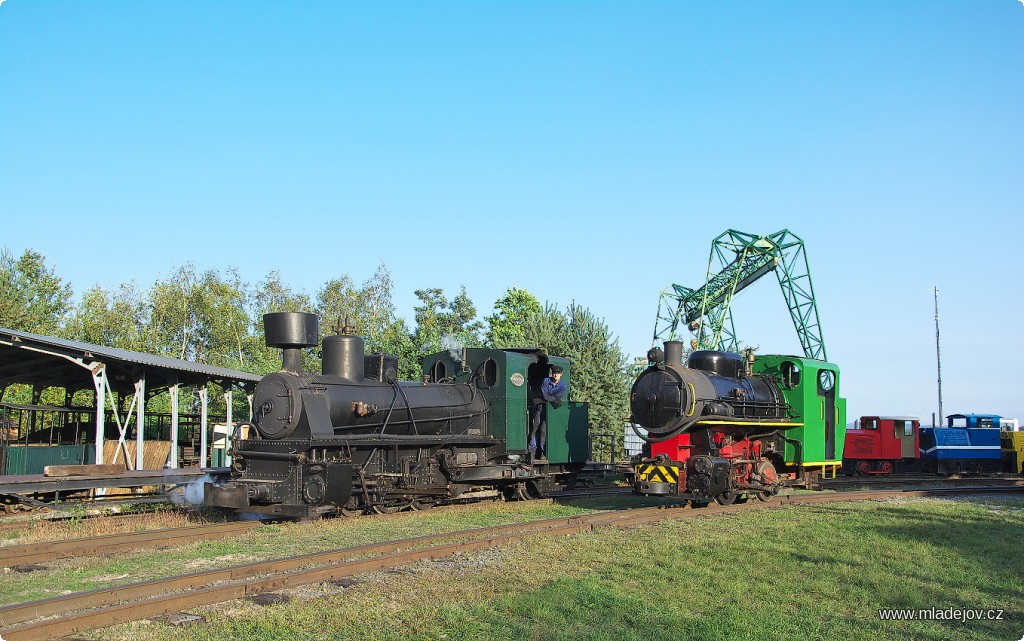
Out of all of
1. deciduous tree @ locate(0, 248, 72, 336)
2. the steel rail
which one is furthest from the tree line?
the steel rail

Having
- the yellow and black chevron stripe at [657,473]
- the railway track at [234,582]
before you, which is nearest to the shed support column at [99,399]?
the railway track at [234,582]

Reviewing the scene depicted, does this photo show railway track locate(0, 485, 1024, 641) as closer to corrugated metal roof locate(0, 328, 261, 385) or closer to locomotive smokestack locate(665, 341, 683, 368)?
locomotive smokestack locate(665, 341, 683, 368)

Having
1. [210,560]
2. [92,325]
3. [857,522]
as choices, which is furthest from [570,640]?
[92,325]

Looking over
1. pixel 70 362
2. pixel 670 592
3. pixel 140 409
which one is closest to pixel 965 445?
pixel 670 592

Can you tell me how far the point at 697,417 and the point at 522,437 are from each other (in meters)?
3.61

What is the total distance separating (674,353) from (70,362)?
13.1m

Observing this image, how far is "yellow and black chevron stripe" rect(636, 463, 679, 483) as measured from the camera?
14148 mm

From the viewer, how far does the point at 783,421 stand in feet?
51.9

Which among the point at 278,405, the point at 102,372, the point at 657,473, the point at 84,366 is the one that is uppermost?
the point at 84,366

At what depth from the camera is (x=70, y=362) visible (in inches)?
717

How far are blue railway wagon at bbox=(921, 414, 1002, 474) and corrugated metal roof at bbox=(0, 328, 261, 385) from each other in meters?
24.1

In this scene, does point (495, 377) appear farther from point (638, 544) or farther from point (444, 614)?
point (444, 614)

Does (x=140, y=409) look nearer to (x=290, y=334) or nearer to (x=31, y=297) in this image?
(x=290, y=334)

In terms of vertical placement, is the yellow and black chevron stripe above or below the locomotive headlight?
below
